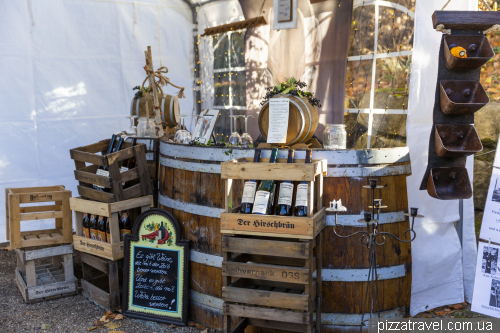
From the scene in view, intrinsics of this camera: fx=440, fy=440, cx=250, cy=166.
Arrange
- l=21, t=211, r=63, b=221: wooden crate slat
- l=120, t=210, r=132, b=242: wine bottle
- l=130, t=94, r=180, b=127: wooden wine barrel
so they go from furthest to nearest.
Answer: l=130, t=94, r=180, b=127: wooden wine barrel
l=21, t=211, r=63, b=221: wooden crate slat
l=120, t=210, r=132, b=242: wine bottle

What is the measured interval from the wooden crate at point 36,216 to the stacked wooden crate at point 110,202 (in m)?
0.20

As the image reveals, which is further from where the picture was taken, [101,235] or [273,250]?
[101,235]

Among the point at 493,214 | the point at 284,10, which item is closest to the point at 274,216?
the point at 493,214

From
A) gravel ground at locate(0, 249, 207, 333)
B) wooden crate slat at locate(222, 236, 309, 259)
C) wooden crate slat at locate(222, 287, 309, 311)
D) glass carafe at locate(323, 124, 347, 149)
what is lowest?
gravel ground at locate(0, 249, 207, 333)

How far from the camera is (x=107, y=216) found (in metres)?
3.43

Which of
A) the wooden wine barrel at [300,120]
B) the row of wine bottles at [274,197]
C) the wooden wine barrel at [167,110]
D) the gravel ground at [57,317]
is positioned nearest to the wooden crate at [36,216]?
the gravel ground at [57,317]

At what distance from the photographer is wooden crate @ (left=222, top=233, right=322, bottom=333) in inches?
98.6

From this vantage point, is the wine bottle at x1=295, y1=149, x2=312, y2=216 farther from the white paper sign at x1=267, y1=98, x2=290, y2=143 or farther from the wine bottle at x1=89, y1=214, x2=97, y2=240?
the wine bottle at x1=89, y1=214, x2=97, y2=240

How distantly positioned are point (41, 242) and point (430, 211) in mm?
3257

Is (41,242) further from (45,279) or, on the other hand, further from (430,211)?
(430,211)

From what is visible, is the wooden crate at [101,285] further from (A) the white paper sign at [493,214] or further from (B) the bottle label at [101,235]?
(A) the white paper sign at [493,214]

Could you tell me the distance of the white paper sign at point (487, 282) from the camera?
2.50 metres

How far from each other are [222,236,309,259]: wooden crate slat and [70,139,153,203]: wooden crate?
121 centimetres

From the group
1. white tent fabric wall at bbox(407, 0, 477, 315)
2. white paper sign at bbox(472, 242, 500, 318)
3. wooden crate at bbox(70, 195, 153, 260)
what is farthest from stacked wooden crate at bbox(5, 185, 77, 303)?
white paper sign at bbox(472, 242, 500, 318)
